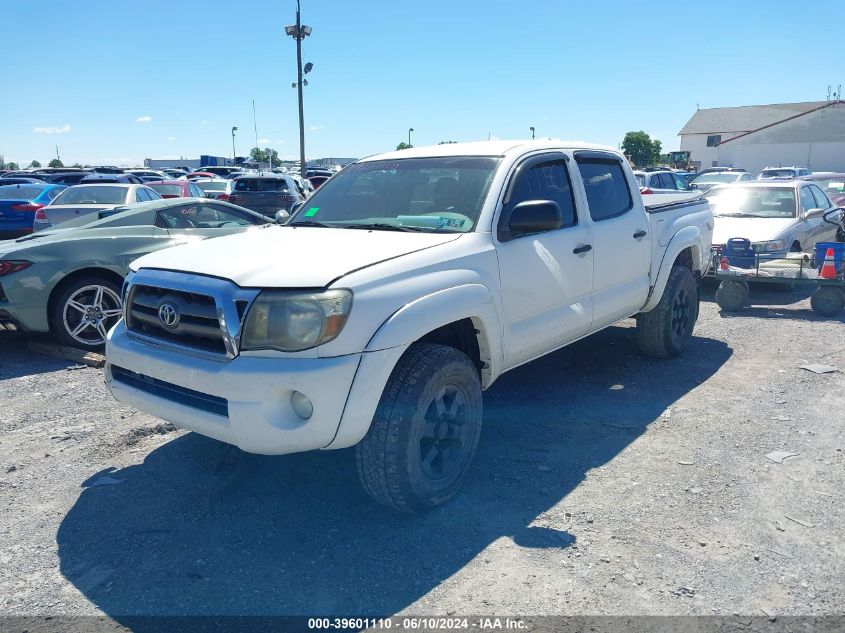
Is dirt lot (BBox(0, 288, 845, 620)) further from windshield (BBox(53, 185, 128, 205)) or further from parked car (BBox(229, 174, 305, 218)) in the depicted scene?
parked car (BBox(229, 174, 305, 218))

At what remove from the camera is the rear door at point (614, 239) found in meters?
5.01

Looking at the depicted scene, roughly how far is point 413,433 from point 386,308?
0.63 meters

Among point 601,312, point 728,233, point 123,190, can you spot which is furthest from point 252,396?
point 123,190

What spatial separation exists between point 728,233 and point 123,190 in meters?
9.53

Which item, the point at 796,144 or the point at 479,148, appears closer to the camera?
the point at 479,148

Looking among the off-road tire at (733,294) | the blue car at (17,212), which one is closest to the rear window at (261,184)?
the blue car at (17,212)

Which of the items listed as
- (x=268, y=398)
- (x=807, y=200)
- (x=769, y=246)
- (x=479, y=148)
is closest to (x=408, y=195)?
(x=479, y=148)

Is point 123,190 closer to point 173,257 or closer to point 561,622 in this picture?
point 173,257

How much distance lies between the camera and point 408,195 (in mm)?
4504

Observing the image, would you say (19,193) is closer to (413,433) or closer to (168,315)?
(168,315)

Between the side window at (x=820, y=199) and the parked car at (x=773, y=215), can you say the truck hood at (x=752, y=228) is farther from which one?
the side window at (x=820, y=199)

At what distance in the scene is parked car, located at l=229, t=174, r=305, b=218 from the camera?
1775 cm

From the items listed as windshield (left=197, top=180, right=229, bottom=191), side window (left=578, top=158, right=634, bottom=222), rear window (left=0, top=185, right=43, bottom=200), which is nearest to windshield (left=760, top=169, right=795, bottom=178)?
windshield (left=197, top=180, right=229, bottom=191)

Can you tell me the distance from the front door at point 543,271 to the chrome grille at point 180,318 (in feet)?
5.36
